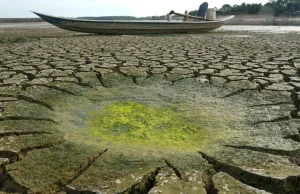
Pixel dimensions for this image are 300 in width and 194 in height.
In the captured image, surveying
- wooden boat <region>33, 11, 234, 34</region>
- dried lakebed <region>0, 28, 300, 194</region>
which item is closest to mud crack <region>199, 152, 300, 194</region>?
dried lakebed <region>0, 28, 300, 194</region>

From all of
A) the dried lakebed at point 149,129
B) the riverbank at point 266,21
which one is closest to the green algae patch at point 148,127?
the dried lakebed at point 149,129

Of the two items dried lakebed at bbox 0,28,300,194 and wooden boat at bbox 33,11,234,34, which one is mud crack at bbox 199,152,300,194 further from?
wooden boat at bbox 33,11,234,34

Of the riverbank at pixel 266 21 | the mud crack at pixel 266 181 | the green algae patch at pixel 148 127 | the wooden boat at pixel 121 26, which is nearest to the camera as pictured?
the mud crack at pixel 266 181

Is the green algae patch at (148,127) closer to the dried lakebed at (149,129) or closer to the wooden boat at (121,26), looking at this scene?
the dried lakebed at (149,129)

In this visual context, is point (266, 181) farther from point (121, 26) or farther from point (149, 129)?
point (121, 26)

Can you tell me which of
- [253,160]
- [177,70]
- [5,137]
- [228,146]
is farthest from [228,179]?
[177,70]

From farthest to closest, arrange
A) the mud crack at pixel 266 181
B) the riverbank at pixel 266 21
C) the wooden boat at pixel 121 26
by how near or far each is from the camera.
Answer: the riverbank at pixel 266 21
the wooden boat at pixel 121 26
the mud crack at pixel 266 181

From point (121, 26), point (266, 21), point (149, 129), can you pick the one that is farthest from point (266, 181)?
point (266, 21)
